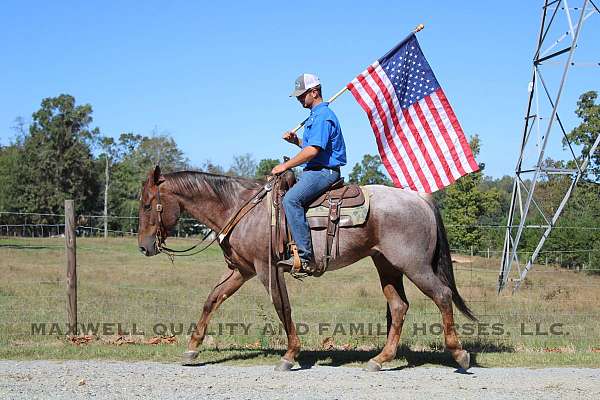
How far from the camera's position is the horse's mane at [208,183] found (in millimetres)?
8234

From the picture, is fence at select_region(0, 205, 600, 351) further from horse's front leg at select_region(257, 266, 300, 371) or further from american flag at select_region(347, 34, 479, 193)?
american flag at select_region(347, 34, 479, 193)

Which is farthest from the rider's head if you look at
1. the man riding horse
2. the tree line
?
the tree line

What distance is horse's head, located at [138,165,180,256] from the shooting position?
26.7 ft

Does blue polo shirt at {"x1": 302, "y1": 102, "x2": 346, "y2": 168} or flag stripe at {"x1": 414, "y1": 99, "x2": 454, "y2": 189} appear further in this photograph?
flag stripe at {"x1": 414, "y1": 99, "x2": 454, "y2": 189}

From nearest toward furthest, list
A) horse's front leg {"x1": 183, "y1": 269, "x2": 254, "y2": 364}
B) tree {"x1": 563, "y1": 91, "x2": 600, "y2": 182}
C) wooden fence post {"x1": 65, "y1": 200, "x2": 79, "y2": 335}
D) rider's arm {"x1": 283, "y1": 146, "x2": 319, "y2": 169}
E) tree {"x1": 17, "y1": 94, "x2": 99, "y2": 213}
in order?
rider's arm {"x1": 283, "y1": 146, "x2": 319, "y2": 169}
horse's front leg {"x1": 183, "y1": 269, "x2": 254, "y2": 364}
wooden fence post {"x1": 65, "y1": 200, "x2": 79, "y2": 335}
tree {"x1": 563, "y1": 91, "x2": 600, "y2": 182}
tree {"x1": 17, "y1": 94, "x2": 99, "y2": 213}

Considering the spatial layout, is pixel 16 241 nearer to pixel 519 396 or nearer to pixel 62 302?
pixel 62 302

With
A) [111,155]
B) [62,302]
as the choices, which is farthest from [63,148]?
[62,302]

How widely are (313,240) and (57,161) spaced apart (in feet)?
228

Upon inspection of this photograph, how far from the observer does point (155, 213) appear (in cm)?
816

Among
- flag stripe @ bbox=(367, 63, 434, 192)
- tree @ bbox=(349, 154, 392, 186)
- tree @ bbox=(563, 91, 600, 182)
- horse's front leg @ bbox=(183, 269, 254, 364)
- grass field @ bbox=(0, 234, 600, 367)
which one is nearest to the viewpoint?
horse's front leg @ bbox=(183, 269, 254, 364)

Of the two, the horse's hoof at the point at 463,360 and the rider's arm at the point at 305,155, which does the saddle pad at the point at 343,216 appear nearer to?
the rider's arm at the point at 305,155

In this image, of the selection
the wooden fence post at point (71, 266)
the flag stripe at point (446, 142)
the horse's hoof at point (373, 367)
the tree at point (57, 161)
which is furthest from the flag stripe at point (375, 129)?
the tree at point (57, 161)

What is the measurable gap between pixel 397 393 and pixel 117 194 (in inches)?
3105

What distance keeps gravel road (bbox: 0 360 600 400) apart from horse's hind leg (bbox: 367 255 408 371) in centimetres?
32
